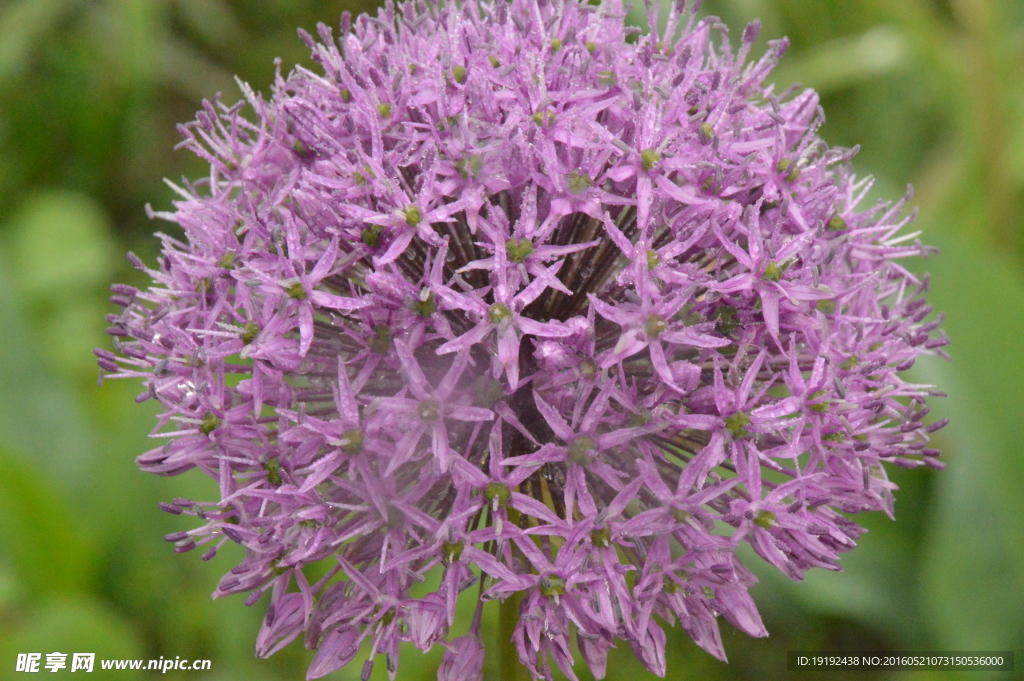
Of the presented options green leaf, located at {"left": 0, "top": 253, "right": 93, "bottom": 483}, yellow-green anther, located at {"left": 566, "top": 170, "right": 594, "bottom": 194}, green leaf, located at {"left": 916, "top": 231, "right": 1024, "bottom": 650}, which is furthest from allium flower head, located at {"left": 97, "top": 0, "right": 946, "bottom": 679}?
green leaf, located at {"left": 0, "top": 253, "right": 93, "bottom": 483}

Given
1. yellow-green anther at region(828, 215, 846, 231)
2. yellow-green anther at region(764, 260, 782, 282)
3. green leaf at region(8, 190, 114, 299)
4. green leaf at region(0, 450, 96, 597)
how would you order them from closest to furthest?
yellow-green anther at region(764, 260, 782, 282)
yellow-green anther at region(828, 215, 846, 231)
green leaf at region(0, 450, 96, 597)
green leaf at region(8, 190, 114, 299)

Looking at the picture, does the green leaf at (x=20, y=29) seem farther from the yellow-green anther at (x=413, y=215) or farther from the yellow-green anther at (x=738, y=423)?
the yellow-green anther at (x=738, y=423)

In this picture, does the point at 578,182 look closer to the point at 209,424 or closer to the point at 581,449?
the point at 581,449

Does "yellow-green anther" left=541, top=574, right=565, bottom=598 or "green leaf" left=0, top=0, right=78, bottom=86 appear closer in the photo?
"yellow-green anther" left=541, top=574, right=565, bottom=598

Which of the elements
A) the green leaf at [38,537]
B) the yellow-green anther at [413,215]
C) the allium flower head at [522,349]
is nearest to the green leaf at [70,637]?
the green leaf at [38,537]

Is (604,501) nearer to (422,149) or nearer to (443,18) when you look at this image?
(422,149)

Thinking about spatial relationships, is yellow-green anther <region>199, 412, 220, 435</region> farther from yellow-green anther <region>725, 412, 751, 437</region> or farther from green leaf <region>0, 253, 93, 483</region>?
green leaf <region>0, 253, 93, 483</region>
